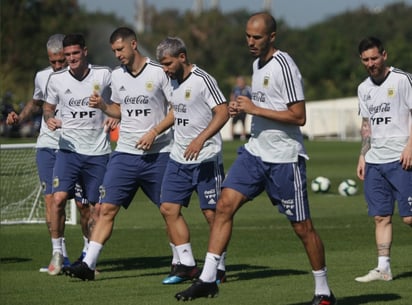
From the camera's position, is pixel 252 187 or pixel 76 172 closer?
pixel 252 187

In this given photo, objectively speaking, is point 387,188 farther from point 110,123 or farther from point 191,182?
point 110,123

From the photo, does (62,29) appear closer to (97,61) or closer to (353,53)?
(97,61)

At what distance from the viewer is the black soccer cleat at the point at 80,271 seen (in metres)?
12.0

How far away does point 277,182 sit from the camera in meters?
10.5

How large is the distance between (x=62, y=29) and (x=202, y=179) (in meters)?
58.7

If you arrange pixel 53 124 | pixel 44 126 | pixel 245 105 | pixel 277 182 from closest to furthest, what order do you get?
pixel 245 105
pixel 277 182
pixel 53 124
pixel 44 126

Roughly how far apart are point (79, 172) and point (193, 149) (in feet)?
8.22

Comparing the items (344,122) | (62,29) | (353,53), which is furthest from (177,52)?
(353,53)

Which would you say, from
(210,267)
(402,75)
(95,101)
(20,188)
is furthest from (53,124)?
(20,188)

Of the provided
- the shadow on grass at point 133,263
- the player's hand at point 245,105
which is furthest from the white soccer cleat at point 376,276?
the player's hand at point 245,105

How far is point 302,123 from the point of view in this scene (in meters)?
10.5

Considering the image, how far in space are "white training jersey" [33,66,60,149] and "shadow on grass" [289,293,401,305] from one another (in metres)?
4.61

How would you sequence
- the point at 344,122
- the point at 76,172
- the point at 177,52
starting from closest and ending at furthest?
the point at 177,52
the point at 76,172
the point at 344,122

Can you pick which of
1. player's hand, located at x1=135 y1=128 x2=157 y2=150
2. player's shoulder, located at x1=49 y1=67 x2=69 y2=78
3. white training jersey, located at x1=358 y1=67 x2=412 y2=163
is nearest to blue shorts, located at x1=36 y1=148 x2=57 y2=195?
player's shoulder, located at x1=49 y1=67 x2=69 y2=78
